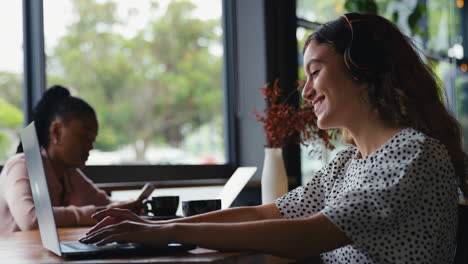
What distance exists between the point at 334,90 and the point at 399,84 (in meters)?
0.15

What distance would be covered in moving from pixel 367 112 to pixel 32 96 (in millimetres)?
1926

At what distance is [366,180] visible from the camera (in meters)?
1.14

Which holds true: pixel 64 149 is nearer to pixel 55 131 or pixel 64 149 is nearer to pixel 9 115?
pixel 55 131

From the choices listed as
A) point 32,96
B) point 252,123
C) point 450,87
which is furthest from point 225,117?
point 450,87

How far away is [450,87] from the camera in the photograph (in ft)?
20.3

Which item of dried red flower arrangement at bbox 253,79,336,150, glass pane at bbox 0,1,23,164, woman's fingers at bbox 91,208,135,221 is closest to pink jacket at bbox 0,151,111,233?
glass pane at bbox 0,1,23,164

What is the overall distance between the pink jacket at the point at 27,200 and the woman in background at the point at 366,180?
73 centimetres

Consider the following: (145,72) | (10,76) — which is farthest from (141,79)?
(10,76)

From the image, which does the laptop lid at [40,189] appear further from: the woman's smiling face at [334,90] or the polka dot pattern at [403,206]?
the woman's smiling face at [334,90]

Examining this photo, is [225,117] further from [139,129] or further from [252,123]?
[139,129]

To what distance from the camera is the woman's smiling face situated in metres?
1.35

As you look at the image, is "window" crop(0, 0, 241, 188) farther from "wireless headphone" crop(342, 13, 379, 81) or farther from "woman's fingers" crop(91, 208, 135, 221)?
"wireless headphone" crop(342, 13, 379, 81)

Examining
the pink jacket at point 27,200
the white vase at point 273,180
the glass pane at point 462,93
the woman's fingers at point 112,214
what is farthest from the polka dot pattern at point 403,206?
the glass pane at point 462,93

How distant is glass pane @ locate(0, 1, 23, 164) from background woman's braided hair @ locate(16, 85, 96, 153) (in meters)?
0.31
